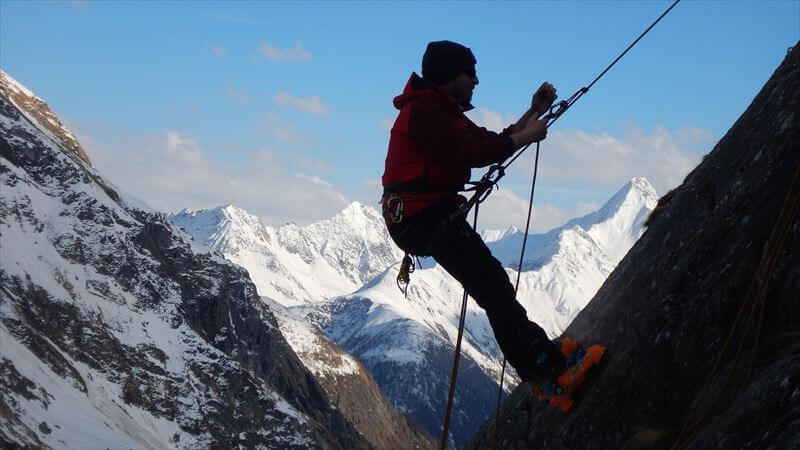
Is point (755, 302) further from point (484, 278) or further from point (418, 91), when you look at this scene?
point (418, 91)

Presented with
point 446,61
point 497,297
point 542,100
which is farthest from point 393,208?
point 542,100

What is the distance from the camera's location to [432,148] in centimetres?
948

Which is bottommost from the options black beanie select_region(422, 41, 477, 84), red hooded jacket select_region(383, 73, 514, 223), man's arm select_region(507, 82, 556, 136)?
red hooded jacket select_region(383, 73, 514, 223)

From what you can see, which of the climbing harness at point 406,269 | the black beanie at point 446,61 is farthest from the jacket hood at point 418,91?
the climbing harness at point 406,269

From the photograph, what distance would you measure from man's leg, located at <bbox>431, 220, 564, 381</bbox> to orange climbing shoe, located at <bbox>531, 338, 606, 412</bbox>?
160 mm

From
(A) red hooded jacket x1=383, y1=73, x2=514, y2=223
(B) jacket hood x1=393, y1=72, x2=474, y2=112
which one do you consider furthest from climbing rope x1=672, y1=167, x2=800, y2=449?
(B) jacket hood x1=393, y1=72, x2=474, y2=112

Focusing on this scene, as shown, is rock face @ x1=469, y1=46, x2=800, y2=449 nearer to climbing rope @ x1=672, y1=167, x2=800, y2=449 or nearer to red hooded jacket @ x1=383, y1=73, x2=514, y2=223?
climbing rope @ x1=672, y1=167, x2=800, y2=449

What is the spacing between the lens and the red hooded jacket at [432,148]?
9.44 metres

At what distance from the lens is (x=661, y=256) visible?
11.0 metres

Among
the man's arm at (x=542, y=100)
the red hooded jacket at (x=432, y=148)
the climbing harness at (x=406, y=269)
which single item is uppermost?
the man's arm at (x=542, y=100)

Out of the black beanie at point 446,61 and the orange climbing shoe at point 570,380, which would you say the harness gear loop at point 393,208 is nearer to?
the black beanie at point 446,61

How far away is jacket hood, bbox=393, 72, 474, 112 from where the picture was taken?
9703mm

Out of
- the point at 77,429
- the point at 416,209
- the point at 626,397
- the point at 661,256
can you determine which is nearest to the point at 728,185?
the point at 661,256

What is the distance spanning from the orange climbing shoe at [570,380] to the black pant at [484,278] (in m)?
0.16
